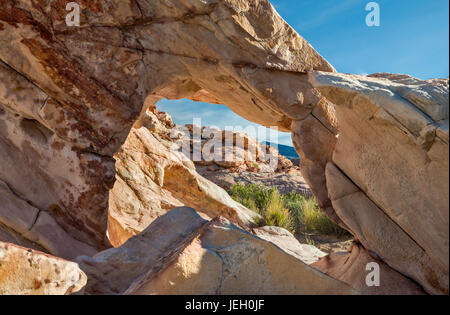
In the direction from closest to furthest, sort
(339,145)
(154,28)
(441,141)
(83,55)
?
(441,141) → (339,145) → (83,55) → (154,28)

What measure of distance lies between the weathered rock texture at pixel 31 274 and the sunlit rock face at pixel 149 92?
1690 millimetres

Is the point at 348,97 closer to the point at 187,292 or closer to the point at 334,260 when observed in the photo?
the point at 187,292

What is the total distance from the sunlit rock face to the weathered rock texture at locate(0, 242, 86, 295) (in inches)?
66.5

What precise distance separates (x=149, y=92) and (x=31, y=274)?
10.3ft

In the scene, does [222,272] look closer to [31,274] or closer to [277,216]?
[31,274]

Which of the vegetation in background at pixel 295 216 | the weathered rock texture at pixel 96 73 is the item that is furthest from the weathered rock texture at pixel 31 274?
the vegetation in background at pixel 295 216

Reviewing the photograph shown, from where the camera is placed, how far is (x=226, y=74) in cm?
531

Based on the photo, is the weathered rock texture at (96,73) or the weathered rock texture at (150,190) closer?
the weathered rock texture at (96,73)

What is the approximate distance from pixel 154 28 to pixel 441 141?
396cm

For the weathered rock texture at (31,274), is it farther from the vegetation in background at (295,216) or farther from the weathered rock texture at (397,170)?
the vegetation in background at (295,216)

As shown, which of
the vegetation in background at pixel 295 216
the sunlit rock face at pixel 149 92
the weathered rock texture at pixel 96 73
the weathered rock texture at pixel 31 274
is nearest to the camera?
the weathered rock texture at pixel 31 274

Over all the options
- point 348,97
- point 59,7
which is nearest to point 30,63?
point 59,7

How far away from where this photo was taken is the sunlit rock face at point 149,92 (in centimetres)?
343

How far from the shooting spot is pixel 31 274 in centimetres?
266
